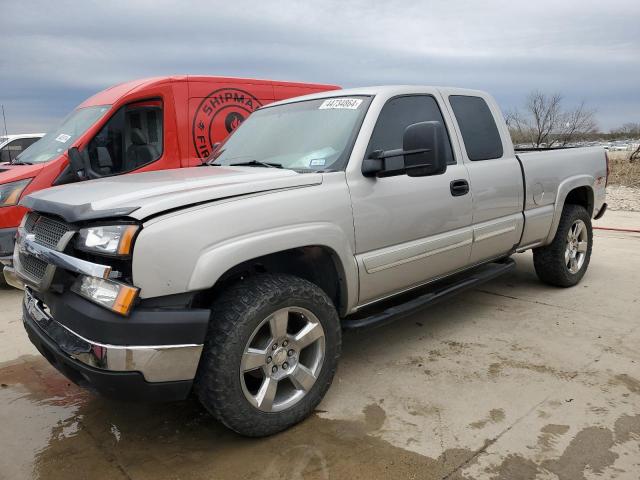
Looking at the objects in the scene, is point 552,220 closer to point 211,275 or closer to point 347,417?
point 347,417

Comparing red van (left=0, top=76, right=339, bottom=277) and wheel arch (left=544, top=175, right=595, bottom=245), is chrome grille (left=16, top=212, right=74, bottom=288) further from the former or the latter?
wheel arch (left=544, top=175, right=595, bottom=245)

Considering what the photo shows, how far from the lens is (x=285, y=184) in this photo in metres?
2.78

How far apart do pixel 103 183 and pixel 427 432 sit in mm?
2196

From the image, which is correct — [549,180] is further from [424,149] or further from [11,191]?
[11,191]

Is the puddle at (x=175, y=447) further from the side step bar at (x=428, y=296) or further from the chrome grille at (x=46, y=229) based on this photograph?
the chrome grille at (x=46, y=229)

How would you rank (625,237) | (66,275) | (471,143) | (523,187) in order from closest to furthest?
1. (66,275)
2. (471,143)
3. (523,187)
4. (625,237)

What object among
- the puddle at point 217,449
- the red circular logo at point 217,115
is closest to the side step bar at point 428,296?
the puddle at point 217,449

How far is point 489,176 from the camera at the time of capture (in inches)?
155

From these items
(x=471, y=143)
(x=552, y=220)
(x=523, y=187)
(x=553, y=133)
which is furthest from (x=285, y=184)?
(x=553, y=133)

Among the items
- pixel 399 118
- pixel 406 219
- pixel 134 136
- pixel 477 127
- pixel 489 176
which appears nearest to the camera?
pixel 406 219

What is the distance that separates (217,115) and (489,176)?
404cm

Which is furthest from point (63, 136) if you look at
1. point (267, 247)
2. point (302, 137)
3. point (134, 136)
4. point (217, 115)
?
point (267, 247)

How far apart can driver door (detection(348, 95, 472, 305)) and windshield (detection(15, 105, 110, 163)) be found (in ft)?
13.6

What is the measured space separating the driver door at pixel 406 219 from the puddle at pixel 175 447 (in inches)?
32.9
